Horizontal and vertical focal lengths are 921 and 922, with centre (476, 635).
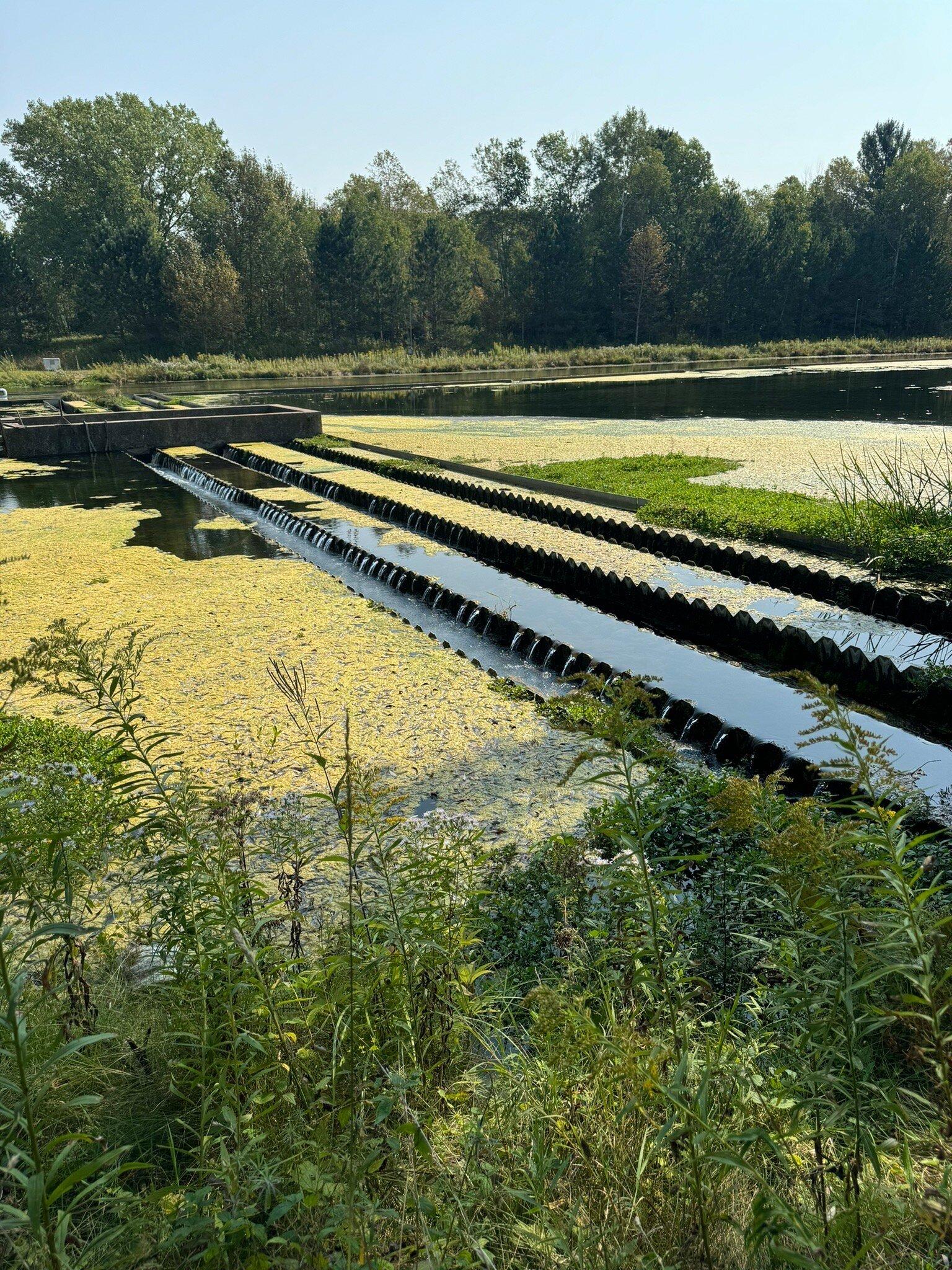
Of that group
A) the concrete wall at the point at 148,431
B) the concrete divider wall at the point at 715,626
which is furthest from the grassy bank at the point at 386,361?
the concrete divider wall at the point at 715,626

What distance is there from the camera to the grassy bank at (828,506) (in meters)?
7.59

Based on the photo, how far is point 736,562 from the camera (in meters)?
7.91

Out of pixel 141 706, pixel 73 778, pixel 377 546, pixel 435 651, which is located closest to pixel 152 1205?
pixel 73 778

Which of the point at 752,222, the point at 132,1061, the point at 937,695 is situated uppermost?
the point at 752,222

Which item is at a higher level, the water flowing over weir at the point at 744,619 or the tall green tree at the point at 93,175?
the tall green tree at the point at 93,175

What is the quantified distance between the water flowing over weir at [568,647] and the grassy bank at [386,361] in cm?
2746

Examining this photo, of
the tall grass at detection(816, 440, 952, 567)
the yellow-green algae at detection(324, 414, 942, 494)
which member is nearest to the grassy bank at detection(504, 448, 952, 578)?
the tall grass at detection(816, 440, 952, 567)

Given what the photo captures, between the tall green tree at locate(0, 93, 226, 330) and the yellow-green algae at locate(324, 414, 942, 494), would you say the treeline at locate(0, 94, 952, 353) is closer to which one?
the tall green tree at locate(0, 93, 226, 330)

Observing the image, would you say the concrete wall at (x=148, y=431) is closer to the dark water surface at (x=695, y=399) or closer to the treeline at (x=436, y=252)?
the dark water surface at (x=695, y=399)

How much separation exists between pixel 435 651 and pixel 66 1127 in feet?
13.6

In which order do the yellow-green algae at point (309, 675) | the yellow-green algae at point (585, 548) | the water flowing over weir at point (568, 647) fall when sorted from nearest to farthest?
the yellow-green algae at point (309, 675)
the water flowing over weir at point (568, 647)
the yellow-green algae at point (585, 548)

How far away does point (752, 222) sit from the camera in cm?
5447

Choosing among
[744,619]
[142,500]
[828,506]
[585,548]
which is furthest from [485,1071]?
[142,500]

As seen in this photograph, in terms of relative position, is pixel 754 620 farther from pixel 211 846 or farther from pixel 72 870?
pixel 72 870
